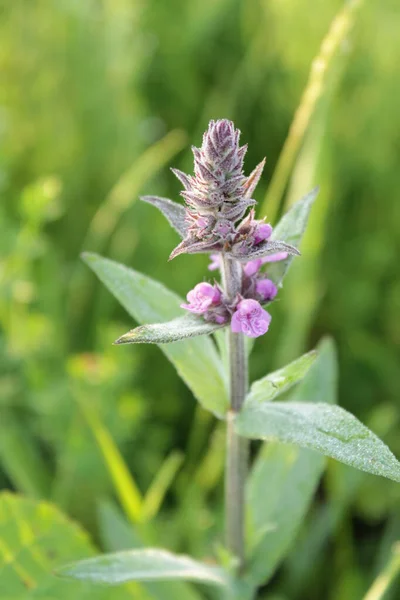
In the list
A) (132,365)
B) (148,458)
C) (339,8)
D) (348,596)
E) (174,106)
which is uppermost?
(339,8)

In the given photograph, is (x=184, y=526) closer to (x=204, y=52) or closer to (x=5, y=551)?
(x=5, y=551)

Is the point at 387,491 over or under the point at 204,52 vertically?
under

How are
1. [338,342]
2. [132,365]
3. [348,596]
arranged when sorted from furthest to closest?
[338,342]
[132,365]
[348,596]

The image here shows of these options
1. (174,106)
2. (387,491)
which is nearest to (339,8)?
(174,106)

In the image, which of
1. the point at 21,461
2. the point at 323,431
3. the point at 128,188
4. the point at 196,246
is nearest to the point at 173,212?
the point at 196,246

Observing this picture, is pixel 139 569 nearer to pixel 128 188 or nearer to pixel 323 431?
pixel 323 431

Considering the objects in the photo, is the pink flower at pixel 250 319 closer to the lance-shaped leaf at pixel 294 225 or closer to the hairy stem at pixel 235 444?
the hairy stem at pixel 235 444
